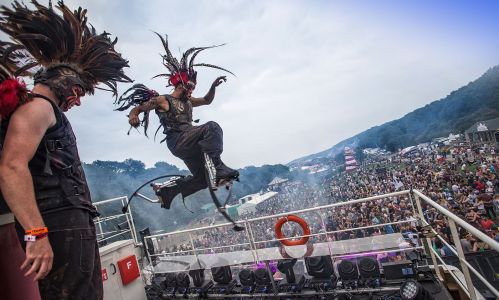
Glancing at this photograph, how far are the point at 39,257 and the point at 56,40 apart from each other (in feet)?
4.95

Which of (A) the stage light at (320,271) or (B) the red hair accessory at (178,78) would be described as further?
(A) the stage light at (320,271)

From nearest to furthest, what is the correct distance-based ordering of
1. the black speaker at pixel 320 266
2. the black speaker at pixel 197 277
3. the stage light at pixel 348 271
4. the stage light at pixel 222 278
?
the stage light at pixel 348 271, the black speaker at pixel 320 266, the stage light at pixel 222 278, the black speaker at pixel 197 277

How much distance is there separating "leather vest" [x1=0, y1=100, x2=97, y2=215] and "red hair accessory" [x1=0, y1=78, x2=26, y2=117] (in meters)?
0.09

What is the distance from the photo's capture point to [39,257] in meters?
1.20

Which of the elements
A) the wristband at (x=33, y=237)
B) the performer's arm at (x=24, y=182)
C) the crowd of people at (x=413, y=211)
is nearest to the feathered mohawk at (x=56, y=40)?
the performer's arm at (x=24, y=182)

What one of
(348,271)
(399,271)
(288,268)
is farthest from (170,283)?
(399,271)

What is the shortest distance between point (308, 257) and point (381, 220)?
851 centimetres

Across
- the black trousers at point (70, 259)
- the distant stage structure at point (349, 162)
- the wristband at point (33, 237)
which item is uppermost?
the wristband at point (33, 237)

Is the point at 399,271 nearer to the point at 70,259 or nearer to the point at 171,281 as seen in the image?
the point at 70,259

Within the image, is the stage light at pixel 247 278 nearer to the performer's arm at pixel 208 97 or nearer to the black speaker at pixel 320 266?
the black speaker at pixel 320 266

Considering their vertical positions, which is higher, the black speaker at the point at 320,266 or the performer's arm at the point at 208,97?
the performer's arm at the point at 208,97

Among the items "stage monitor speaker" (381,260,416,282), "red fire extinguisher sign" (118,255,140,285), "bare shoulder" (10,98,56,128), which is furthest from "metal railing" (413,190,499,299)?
"red fire extinguisher sign" (118,255,140,285)

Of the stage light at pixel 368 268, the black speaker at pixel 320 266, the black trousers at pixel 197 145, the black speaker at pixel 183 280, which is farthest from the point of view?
the black speaker at pixel 183 280

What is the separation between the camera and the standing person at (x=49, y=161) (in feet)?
3.94
